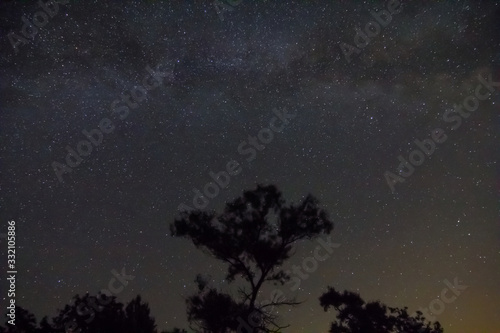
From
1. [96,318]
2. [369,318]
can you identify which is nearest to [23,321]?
[96,318]

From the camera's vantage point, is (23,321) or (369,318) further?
(369,318)

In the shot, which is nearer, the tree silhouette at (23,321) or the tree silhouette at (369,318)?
the tree silhouette at (23,321)

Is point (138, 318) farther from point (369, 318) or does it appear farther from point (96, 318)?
point (369, 318)

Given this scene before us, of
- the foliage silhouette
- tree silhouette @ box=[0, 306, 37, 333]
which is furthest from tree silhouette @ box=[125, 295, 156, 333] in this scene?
tree silhouette @ box=[0, 306, 37, 333]

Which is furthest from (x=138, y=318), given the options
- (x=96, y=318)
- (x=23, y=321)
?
(x=23, y=321)

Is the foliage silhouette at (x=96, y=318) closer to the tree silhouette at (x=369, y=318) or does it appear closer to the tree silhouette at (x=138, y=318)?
the tree silhouette at (x=138, y=318)

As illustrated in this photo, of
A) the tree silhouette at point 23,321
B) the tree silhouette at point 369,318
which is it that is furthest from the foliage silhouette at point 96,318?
the tree silhouette at point 369,318

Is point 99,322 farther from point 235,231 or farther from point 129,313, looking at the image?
point 235,231

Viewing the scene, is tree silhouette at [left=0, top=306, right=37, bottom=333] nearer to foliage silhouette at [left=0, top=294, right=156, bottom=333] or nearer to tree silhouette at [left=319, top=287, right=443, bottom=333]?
foliage silhouette at [left=0, top=294, right=156, bottom=333]

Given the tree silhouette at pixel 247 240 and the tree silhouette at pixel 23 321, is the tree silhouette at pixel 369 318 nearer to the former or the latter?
the tree silhouette at pixel 247 240

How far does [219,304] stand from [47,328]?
6.98 meters

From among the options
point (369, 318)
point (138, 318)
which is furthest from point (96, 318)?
point (369, 318)

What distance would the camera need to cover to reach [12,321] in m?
13.2

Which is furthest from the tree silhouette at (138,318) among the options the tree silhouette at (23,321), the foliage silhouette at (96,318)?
the tree silhouette at (23,321)
